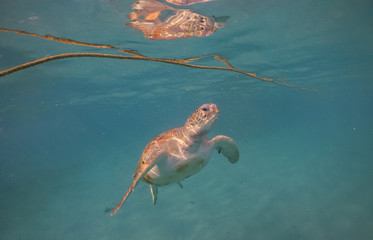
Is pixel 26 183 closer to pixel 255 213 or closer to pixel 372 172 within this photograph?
pixel 255 213

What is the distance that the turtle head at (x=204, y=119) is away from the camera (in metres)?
3.85

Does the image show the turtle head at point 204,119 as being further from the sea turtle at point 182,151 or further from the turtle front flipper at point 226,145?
the turtle front flipper at point 226,145

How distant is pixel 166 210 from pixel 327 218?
6.89 metres

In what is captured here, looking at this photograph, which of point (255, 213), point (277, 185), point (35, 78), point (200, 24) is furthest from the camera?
point (35, 78)

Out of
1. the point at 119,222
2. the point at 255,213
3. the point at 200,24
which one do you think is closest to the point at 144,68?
the point at 200,24

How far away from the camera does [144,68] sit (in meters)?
14.4

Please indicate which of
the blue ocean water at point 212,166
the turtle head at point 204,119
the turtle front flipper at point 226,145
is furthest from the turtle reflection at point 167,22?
the turtle front flipper at point 226,145

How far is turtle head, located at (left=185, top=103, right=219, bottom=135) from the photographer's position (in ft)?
12.6

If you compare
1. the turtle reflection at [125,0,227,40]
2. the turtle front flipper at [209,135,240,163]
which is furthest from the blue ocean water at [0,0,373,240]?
the turtle front flipper at [209,135,240,163]

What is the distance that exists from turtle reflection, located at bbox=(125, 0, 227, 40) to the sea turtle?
433 centimetres

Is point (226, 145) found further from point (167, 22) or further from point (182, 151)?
point (167, 22)

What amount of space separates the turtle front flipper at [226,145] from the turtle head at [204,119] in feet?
2.34

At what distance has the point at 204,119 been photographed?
3.87 metres

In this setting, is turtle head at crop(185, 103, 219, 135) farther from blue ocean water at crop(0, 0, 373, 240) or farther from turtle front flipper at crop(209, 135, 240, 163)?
blue ocean water at crop(0, 0, 373, 240)
